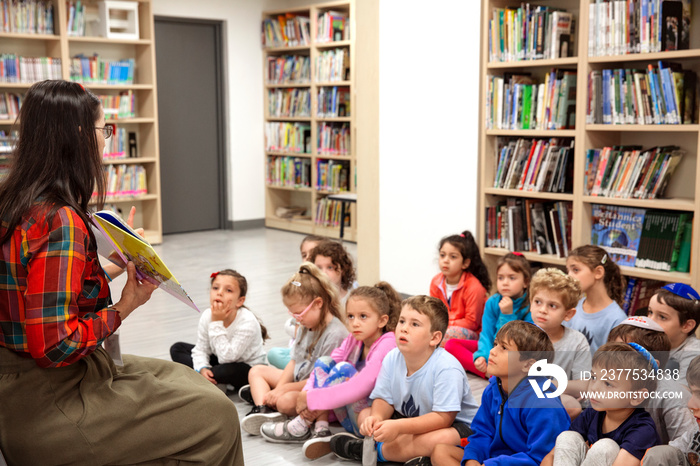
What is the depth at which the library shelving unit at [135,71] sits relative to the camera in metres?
6.56

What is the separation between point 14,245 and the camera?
1.54 m

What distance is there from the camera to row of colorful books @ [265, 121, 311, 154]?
A: 25.7 feet

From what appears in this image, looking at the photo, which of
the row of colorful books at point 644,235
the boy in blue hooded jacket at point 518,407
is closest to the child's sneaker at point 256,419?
the boy in blue hooded jacket at point 518,407

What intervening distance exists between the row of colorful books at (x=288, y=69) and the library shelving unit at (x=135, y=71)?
4.88 feet

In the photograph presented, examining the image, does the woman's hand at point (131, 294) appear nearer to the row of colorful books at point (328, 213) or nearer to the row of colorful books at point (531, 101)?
the row of colorful books at point (531, 101)

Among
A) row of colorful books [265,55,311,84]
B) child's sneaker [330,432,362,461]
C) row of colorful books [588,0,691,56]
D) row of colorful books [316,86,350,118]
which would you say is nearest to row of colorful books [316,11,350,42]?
row of colorful books [265,55,311,84]

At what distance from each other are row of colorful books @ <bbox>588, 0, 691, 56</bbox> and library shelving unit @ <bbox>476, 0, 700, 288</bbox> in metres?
0.04

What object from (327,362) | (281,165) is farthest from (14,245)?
(281,165)

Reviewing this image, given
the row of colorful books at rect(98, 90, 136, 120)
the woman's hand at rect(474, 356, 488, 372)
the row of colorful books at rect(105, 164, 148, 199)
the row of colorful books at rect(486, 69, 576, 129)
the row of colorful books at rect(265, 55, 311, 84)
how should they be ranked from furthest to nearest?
the row of colorful books at rect(265, 55, 311, 84) → the row of colorful books at rect(105, 164, 148, 199) → the row of colorful books at rect(98, 90, 136, 120) → the row of colorful books at rect(486, 69, 576, 129) → the woman's hand at rect(474, 356, 488, 372)

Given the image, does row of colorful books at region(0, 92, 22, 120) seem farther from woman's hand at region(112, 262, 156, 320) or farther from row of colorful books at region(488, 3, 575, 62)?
woman's hand at region(112, 262, 156, 320)

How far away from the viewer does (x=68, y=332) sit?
152 centimetres

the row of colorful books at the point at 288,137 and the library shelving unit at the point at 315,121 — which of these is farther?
the row of colorful books at the point at 288,137

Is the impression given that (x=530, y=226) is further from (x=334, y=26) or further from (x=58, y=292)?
(x=334, y=26)

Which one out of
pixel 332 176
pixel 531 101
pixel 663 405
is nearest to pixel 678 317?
pixel 663 405
